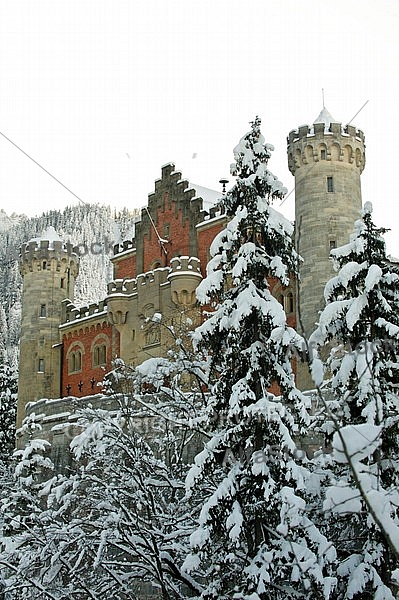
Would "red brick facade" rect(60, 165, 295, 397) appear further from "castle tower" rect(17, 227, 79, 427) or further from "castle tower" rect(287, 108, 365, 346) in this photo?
"castle tower" rect(287, 108, 365, 346)

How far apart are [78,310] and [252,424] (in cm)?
2981

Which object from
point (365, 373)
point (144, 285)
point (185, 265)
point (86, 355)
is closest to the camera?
point (365, 373)

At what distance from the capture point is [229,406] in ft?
40.7

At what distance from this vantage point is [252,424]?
1200cm

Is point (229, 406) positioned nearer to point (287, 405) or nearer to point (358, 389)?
point (287, 405)

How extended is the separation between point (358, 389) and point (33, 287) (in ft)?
104

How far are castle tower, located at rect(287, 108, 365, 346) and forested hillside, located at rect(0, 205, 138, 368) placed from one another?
69174 millimetres

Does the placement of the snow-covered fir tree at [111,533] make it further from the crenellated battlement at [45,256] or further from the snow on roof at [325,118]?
the crenellated battlement at [45,256]

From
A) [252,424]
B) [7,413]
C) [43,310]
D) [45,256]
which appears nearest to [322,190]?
[252,424]

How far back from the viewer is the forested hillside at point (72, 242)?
350 ft

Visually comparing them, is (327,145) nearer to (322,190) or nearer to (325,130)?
(325,130)

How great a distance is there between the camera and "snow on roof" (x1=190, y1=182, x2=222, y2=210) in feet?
119

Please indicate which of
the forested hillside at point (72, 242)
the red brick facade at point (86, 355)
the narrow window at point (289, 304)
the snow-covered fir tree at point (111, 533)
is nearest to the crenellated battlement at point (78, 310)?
the red brick facade at point (86, 355)

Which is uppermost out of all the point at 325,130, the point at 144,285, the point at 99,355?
the point at 325,130
